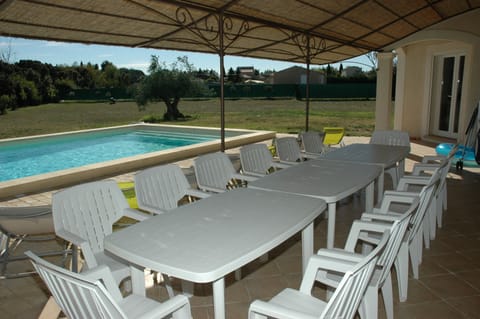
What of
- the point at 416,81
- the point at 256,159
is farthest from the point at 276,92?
the point at 256,159

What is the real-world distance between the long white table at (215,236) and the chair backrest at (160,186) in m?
0.57

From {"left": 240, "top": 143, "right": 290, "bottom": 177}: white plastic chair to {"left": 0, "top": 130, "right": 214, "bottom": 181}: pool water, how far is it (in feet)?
30.0

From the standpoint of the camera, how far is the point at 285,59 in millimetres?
7957

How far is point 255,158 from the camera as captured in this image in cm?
424

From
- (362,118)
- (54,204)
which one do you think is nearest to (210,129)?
(362,118)

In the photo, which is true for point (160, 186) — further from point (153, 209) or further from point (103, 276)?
point (103, 276)

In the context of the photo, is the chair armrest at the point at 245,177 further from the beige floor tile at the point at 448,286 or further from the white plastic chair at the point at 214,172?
the beige floor tile at the point at 448,286

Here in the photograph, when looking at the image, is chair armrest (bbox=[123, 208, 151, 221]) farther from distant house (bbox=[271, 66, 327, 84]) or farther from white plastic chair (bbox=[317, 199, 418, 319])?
distant house (bbox=[271, 66, 327, 84])

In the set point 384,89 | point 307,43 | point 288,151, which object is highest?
point 307,43

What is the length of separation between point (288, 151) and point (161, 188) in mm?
2260

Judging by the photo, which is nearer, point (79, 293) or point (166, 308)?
point (79, 293)

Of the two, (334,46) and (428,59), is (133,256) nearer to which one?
(334,46)

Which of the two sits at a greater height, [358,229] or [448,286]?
[358,229]

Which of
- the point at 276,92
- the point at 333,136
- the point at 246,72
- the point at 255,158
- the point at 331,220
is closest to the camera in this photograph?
the point at 331,220
